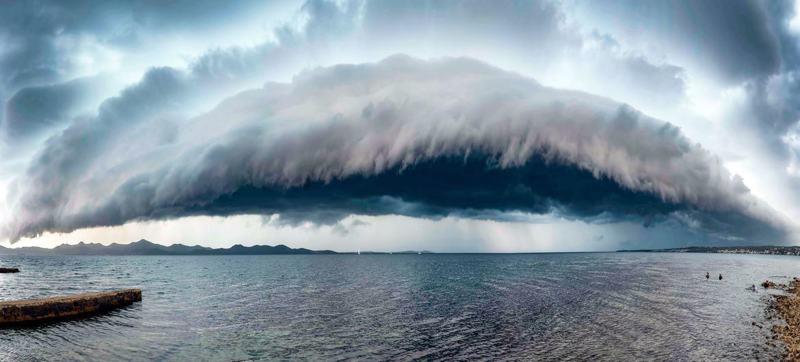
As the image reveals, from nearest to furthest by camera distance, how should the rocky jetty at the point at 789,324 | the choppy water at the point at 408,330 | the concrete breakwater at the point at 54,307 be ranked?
the choppy water at the point at 408,330, the rocky jetty at the point at 789,324, the concrete breakwater at the point at 54,307

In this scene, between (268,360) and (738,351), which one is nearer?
(268,360)

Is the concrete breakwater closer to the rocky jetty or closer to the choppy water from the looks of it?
the choppy water

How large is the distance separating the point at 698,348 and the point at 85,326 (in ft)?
200

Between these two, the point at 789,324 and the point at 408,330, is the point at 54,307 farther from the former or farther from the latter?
the point at 789,324

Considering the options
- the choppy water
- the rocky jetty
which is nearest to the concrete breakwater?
the choppy water

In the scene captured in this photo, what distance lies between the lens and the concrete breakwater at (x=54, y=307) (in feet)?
158

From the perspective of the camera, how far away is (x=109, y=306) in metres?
59.7

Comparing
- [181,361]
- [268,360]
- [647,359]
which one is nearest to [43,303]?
[181,361]

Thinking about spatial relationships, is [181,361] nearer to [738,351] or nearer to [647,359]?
[647,359]

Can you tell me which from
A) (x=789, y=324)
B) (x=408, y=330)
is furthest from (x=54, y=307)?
(x=789, y=324)

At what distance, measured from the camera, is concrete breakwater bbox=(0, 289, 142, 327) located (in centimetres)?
4803

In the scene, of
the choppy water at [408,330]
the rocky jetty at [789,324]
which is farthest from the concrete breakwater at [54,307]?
the rocky jetty at [789,324]

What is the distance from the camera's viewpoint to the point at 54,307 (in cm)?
5203

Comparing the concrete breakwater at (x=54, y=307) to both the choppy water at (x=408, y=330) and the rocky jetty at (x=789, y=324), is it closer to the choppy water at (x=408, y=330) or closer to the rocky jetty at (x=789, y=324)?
the choppy water at (x=408, y=330)
